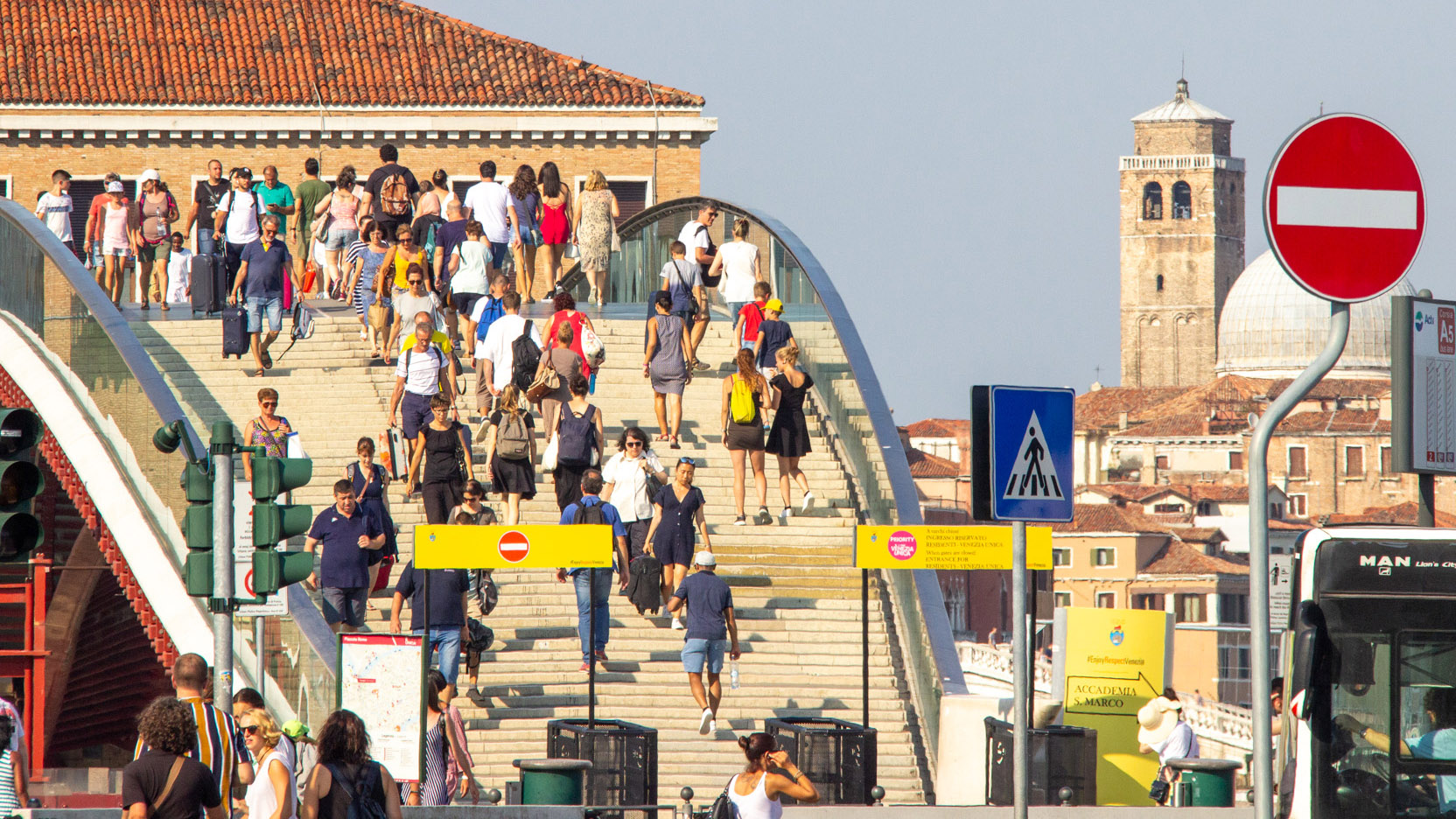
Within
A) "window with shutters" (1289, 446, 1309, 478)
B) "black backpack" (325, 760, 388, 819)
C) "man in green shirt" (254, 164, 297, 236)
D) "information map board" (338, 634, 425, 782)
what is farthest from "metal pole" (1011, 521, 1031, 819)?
"window with shutters" (1289, 446, 1309, 478)

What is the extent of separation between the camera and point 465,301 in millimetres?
20219

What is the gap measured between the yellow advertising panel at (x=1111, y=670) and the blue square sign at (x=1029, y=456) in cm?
870

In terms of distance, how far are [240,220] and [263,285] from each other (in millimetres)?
927

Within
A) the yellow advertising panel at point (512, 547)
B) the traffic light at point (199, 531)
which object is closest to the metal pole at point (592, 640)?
the yellow advertising panel at point (512, 547)

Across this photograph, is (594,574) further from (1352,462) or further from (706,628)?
(1352,462)

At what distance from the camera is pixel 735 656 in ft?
47.7

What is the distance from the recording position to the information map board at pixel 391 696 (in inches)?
433

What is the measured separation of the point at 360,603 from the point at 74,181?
29431mm

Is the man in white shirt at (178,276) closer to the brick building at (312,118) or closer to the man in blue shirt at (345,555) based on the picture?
the man in blue shirt at (345,555)

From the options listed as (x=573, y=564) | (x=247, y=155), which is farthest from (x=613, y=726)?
(x=247, y=155)

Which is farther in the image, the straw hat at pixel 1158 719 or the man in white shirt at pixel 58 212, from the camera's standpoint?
the man in white shirt at pixel 58 212

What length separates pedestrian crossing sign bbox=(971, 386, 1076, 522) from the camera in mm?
6875

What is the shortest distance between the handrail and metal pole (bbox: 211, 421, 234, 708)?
5.36 m

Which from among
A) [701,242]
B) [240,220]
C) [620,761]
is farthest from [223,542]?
[701,242]
